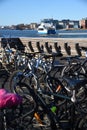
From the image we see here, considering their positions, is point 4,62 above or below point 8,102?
below

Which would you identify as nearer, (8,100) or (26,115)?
(8,100)

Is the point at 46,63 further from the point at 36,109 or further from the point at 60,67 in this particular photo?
the point at 36,109

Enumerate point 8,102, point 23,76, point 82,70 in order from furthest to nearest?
1. point 82,70
2. point 23,76
3. point 8,102

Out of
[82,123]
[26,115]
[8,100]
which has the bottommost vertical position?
[82,123]

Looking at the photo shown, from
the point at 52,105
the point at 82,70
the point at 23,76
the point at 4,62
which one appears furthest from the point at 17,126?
the point at 4,62

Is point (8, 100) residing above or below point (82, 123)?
above

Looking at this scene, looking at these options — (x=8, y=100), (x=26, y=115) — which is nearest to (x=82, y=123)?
(x=26, y=115)

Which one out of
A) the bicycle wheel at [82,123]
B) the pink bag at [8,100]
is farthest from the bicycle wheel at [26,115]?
the bicycle wheel at [82,123]

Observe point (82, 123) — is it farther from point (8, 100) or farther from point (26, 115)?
point (8, 100)

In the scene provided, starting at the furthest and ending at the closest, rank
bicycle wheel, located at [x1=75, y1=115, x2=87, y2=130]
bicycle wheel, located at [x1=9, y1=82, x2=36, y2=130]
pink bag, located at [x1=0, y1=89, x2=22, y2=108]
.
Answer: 1. bicycle wheel, located at [x1=75, y1=115, x2=87, y2=130]
2. bicycle wheel, located at [x1=9, y1=82, x2=36, y2=130]
3. pink bag, located at [x1=0, y1=89, x2=22, y2=108]

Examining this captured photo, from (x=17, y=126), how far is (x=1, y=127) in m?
0.36

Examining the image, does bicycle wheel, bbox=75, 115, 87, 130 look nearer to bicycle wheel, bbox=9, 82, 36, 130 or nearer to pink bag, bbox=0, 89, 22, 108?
bicycle wheel, bbox=9, 82, 36, 130

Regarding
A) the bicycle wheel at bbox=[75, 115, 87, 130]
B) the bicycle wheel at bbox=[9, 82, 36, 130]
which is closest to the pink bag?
the bicycle wheel at bbox=[9, 82, 36, 130]

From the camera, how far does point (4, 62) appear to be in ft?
48.6
